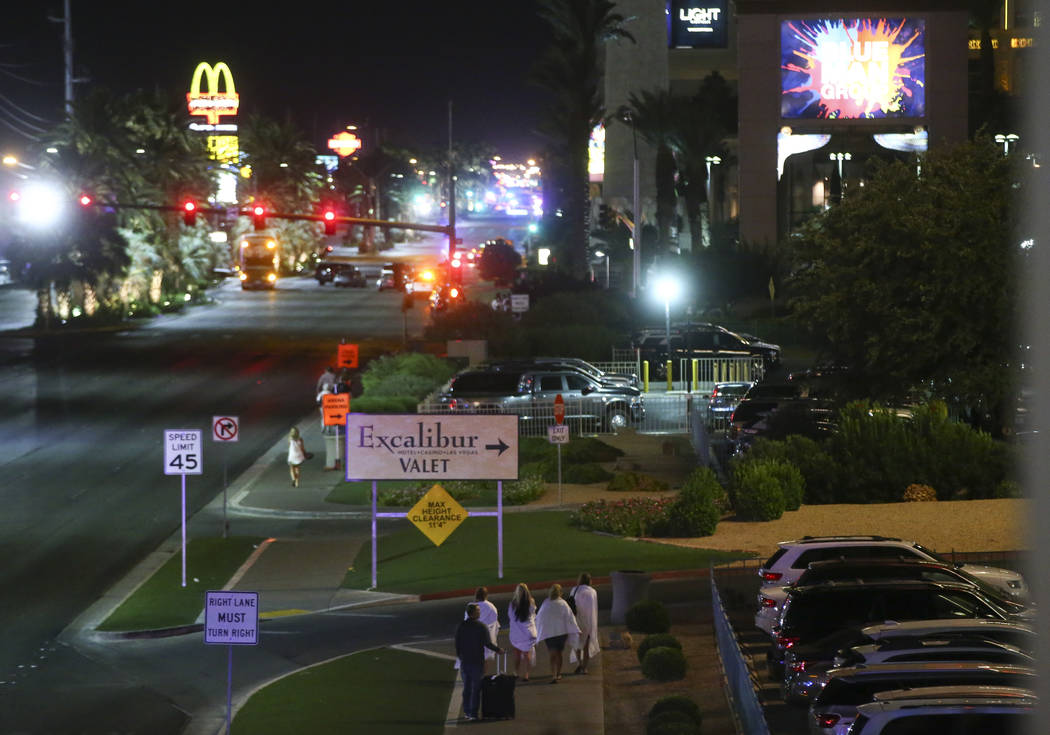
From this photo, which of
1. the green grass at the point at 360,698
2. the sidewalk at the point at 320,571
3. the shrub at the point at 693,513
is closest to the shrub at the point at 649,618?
the sidewalk at the point at 320,571

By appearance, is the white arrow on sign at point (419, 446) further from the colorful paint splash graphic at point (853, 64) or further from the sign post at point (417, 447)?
the colorful paint splash graphic at point (853, 64)

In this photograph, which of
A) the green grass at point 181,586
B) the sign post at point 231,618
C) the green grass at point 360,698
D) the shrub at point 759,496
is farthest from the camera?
the shrub at point 759,496

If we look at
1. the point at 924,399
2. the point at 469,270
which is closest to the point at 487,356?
the point at 924,399

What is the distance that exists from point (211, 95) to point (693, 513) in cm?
15489

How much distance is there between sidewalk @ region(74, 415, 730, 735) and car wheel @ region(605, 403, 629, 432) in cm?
57

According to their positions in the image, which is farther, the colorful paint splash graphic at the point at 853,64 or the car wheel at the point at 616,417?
the colorful paint splash graphic at the point at 853,64

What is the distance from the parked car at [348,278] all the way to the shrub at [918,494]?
7547 centimetres

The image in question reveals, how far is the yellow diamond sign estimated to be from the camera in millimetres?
23016

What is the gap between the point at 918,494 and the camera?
27.5m

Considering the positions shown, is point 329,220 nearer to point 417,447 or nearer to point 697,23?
point 417,447

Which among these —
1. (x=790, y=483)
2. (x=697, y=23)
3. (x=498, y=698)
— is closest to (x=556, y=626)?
(x=498, y=698)

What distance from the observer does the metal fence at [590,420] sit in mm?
38719

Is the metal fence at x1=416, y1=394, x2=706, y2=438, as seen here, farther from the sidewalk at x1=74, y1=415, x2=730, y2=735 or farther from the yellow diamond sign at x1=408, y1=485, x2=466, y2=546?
the yellow diamond sign at x1=408, y1=485, x2=466, y2=546

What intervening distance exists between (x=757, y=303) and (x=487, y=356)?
88.9 feet
